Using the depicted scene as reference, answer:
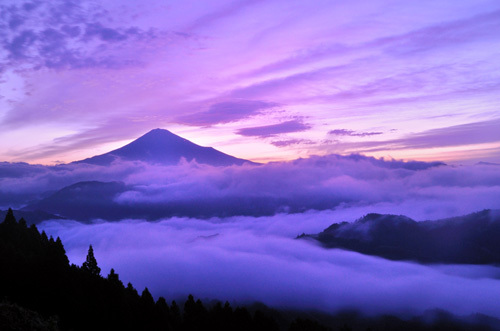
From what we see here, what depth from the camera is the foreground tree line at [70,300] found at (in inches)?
1324

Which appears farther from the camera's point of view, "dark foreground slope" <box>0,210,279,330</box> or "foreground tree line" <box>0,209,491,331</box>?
"dark foreground slope" <box>0,210,279,330</box>

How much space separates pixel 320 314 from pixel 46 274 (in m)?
146

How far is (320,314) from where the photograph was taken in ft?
541

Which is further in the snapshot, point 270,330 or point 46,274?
point 270,330

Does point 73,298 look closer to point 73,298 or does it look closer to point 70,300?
point 73,298

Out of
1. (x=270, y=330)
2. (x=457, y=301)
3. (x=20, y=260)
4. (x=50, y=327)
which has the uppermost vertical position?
(x=20, y=260)

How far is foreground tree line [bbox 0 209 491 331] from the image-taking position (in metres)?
33.6

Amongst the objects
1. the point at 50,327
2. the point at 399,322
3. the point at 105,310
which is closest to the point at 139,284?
the point at 399,322

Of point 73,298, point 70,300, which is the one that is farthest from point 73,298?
point 70,300

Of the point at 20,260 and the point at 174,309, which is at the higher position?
the point at 20,260

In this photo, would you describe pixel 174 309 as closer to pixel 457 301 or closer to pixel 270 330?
pixel 270 330

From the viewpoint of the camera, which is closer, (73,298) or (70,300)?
(70,300)

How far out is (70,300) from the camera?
121 feet

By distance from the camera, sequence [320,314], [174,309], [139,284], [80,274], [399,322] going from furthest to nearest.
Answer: [139,284], [320,314], [399,322], [174,309], [80,274]
